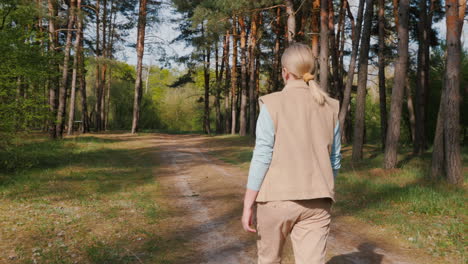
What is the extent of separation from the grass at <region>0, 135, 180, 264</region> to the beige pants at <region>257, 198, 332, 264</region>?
2.99m

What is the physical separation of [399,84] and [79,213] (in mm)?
10141

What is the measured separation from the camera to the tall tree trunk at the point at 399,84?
12062mm

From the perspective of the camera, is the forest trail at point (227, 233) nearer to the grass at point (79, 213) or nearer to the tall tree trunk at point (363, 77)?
the grass at point (79, 213)

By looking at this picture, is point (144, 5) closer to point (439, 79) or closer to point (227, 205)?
point (439, 79)

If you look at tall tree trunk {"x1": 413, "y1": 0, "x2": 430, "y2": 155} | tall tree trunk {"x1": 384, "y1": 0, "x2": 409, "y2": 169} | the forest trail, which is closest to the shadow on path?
the forest trail

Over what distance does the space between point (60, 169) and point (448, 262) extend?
1156 cm

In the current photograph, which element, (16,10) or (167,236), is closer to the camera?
(167,236)

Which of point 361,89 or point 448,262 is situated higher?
point 361,89

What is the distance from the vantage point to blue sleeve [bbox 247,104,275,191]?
2420 mm

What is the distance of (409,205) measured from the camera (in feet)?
25.9

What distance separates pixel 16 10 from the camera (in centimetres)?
1153

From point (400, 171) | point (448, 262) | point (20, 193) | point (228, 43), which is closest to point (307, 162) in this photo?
point (448, 262)

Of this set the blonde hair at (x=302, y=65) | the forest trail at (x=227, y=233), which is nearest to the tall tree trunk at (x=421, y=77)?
the forest trail at (x=227, y=233)

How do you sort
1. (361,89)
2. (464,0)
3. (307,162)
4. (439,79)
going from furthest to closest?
1. (439,79)
2. (361,89)
3. (464,0)
4. (307,162)
